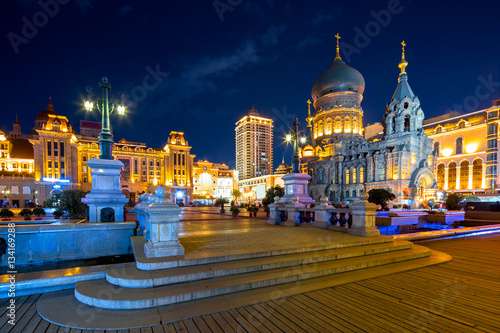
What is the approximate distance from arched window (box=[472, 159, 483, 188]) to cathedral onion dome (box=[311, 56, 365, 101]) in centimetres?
3226

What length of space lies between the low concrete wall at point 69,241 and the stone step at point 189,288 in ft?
12.3

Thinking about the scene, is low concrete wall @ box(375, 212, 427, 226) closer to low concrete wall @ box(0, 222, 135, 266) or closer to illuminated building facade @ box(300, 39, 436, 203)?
low concrete wall @ box(0, 222, 135, 266)

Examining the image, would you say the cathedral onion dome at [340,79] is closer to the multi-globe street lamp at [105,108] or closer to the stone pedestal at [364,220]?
the multi-globe street lamp at [105,108]

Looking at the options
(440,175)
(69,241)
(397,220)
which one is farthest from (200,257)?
(440,175)

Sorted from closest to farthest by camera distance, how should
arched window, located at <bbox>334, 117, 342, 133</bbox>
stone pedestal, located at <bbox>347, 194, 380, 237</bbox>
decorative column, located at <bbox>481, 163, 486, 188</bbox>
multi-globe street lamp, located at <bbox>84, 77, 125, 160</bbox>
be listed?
stone pedestal, located at <bbox>347, 194, 380, 237</bbox> < multi-globe street lamp, located at <bbox>84, 77, 125, 160</bbox> < decorative column, located at <bbox>481, 163, 486, 188</bbox> < arched window, located at <bbox>334, 117, 342, 133</bbox>

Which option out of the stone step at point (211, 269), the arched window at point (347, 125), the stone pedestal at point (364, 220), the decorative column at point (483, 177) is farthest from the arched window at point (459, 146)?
the stone step at point (211, 269)

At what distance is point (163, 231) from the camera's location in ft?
18.2

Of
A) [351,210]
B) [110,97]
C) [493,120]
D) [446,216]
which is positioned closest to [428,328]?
[351,210]

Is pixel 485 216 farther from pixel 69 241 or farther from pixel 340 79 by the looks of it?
pixel 340 79

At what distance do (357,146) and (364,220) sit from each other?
55.5 meters

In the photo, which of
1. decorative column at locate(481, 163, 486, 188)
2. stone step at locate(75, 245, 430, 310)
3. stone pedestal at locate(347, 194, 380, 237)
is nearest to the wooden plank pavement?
stone step at locate(75, 245, 430, 310)

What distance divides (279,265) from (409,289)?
277 centimetres

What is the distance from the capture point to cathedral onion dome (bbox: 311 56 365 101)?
63062 mm

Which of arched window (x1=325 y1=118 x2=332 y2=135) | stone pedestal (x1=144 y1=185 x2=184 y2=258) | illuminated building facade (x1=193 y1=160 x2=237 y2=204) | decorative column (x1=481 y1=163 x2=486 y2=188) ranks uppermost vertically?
arched window (x1=325 y1=118 x2=332 y2=135)
